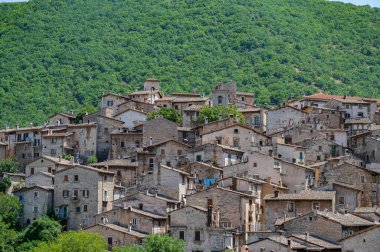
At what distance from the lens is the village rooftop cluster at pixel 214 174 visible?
85.9 m

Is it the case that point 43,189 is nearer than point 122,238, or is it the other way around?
point 122,238

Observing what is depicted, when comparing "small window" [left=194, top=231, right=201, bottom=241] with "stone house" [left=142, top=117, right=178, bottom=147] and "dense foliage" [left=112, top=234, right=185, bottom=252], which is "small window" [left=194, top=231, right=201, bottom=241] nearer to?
"dense foliage" [left=112, top=234, right=185, bottom=252]

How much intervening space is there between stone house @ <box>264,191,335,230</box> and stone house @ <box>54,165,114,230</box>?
14351mm

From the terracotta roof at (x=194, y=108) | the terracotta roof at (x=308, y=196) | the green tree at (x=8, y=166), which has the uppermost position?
the terracotta roof at (x=194, y=108)

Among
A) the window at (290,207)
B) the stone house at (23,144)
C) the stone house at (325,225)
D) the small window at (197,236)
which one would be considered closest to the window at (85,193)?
the small window at (197,236)

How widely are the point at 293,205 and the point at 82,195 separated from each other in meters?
17.6

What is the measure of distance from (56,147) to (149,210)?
23707 millimetres

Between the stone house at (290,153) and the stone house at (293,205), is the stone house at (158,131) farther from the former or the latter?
the stone house at (293,205)

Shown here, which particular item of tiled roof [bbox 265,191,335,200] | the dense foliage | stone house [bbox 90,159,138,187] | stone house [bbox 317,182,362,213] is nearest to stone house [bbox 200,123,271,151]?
stone house [bbox 90,159,138,187]

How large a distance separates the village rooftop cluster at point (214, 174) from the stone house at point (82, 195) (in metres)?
0.08

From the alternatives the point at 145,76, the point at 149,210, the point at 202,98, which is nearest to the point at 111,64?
the point at 145,76

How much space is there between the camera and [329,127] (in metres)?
112

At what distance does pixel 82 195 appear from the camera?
96938 millimetres

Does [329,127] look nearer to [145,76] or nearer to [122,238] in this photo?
[122,238]
